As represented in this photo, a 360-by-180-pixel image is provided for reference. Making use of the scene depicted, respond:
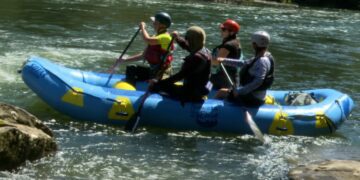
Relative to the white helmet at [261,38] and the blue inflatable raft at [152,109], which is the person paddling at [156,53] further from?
the white helmet at [261,38]

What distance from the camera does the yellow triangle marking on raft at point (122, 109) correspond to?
23.9 feet

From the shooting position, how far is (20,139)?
5605 millimetres

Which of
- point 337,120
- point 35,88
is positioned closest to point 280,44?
point 337,120

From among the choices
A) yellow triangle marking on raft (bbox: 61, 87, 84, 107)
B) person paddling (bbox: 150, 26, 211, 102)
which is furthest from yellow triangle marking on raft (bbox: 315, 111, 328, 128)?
yellow triangle marking on raft (bbox: 61, 87, 84, 107)

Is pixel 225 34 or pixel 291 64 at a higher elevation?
pixel 225 34

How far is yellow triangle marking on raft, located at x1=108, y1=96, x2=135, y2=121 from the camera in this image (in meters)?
7.28

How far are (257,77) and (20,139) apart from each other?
306cm

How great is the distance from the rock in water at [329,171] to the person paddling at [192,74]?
6.48 ft

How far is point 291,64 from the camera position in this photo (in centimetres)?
1367

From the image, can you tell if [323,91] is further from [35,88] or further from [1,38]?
[1,38]

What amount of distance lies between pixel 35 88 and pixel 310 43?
1190 cm

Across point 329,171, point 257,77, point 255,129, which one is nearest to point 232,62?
point 257,77

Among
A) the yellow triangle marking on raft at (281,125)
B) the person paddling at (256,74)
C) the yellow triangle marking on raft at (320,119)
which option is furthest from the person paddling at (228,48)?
the yellow triangle marking on raft at (320,119)

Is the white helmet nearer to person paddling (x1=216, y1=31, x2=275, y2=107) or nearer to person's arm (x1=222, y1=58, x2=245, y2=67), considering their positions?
person paddling (x1=216, y1=31, x2=275, y2=107)
